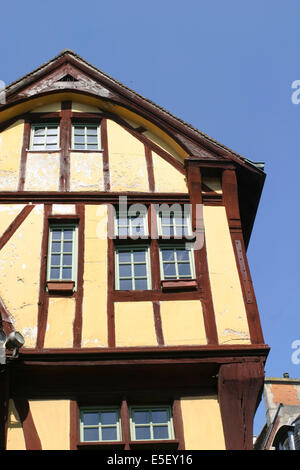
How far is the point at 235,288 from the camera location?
10.2 metres

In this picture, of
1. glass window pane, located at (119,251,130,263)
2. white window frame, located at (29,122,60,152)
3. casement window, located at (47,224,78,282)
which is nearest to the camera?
casement window, located at (47,224,78,282)

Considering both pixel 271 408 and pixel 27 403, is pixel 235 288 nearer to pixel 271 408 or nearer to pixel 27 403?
pixel 27 403

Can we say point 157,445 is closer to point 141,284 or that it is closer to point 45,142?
point 141,284

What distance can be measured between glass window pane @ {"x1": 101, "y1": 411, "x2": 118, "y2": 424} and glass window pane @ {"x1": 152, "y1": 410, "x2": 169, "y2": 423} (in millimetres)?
503

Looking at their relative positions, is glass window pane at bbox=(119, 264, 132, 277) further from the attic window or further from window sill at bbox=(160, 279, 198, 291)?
Result: the attic window

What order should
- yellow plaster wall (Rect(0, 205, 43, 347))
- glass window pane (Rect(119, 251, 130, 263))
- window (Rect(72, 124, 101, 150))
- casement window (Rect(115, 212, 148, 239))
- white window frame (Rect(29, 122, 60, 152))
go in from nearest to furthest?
yellow plaster wall (Rect(0, 205, 43, 347)) → glass window pane (Rect(119, 251, 130, 263)) → casement window (Rect(115, 212, 148, 239)) → white window frame (Rect(29, 122, 60, 152)) → window (Rect(72, 124, 101, 150))

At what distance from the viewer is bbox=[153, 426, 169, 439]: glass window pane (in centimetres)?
895

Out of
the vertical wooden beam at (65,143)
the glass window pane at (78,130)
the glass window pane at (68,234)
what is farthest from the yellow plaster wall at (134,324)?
the glass window pane at (78,130)

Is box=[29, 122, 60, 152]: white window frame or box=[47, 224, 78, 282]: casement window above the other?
box=[29, 122, 60, 152]: white window frame

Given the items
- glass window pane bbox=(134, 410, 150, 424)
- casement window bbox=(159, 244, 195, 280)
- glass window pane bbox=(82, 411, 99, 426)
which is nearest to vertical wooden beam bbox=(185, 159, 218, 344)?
casement window bbox=(159, 244, 195, 280)

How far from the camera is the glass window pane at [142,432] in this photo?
29.3 feet

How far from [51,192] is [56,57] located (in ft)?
11.6

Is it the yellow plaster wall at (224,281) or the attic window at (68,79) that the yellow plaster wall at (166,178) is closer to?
the yellow plaster wall at (224,281)

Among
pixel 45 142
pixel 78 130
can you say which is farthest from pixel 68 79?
pixel 45 142
